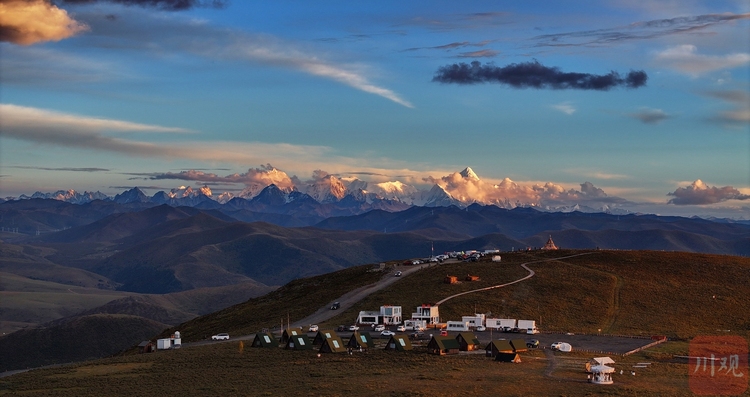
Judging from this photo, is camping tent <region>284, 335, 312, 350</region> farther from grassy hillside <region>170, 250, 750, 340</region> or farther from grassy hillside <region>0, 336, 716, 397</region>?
grassy hillside <region>170, 250, 750, 340</region>

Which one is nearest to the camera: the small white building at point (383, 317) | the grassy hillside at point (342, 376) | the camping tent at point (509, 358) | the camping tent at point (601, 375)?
the grassy hillside at point (342, 376)

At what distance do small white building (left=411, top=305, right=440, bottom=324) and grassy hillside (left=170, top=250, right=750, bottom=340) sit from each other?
14.5ft

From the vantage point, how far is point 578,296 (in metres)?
135

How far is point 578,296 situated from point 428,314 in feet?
109

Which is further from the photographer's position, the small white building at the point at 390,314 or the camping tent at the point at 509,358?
the small white building at the point at 390,314

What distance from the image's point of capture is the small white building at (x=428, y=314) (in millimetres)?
115625

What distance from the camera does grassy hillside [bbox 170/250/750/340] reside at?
401 ft

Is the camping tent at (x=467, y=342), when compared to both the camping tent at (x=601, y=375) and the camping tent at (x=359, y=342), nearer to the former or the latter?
the camping tent at (x=359, y=342)

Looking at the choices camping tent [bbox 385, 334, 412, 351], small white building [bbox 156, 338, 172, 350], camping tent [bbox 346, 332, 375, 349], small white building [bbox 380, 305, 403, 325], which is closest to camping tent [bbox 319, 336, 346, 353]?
camping tent [bbox 346, 332, 375, 349]

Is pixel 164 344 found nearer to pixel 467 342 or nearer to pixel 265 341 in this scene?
pixel 265 341

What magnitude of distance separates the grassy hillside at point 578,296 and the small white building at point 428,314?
14.5ft

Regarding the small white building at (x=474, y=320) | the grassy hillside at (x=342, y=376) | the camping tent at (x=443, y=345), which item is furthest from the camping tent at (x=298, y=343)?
the small white building at (x=474, y=320)

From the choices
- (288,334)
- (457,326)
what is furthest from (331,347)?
(457,326)

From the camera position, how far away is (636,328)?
4641 inches
